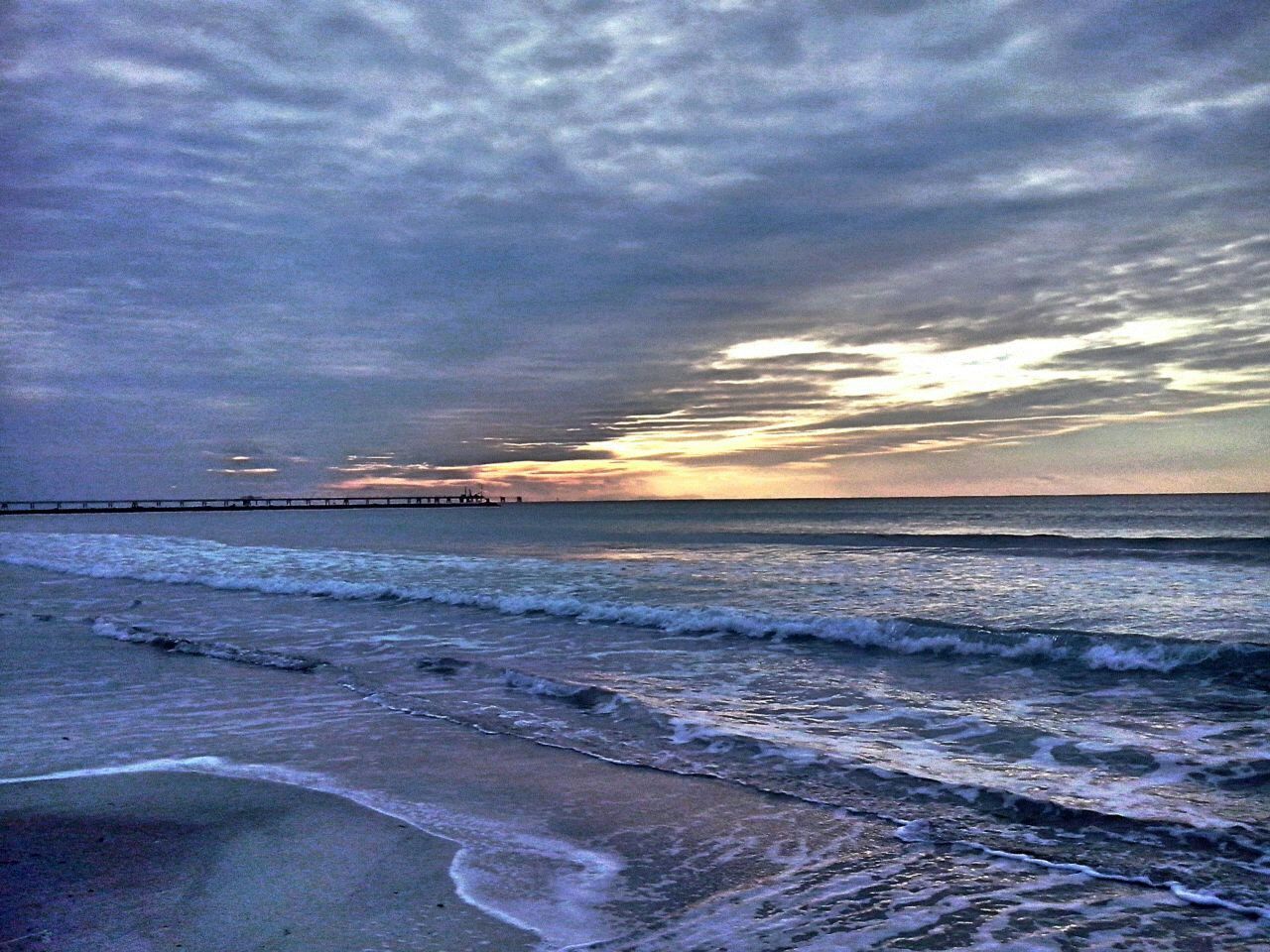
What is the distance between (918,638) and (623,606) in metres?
6.62

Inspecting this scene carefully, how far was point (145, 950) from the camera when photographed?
441cm

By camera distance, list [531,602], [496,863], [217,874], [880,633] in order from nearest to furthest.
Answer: [217,874]
[496,863]
[880,633]
[531,602]

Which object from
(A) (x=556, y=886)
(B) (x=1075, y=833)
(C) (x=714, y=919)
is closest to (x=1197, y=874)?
(B) (x=1075, y=833)

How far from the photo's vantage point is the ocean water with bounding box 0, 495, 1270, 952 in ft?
16.7

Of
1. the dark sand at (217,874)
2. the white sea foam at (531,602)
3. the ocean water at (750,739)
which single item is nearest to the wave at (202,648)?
the ocean water at (750,739)

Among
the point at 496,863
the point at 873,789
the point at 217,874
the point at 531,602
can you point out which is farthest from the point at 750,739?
the point at 531,602

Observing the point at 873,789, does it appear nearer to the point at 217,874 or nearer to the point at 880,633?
the point at 217,874

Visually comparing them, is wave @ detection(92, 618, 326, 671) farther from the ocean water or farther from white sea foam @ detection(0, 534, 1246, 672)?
white sea foam @ detection(0, 534, 1246, 672)

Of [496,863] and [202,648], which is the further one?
[202,648]

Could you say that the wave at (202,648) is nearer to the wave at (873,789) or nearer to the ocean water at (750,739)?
the ocean water at (750,739)

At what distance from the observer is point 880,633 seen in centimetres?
1551

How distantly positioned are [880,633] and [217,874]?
12158mm

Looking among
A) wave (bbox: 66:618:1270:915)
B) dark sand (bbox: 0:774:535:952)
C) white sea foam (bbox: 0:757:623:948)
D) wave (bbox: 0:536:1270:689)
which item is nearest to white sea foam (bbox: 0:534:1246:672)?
wave (bbox: 0:536:1270:689)

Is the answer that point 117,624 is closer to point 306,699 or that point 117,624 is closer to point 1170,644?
point 306,699
